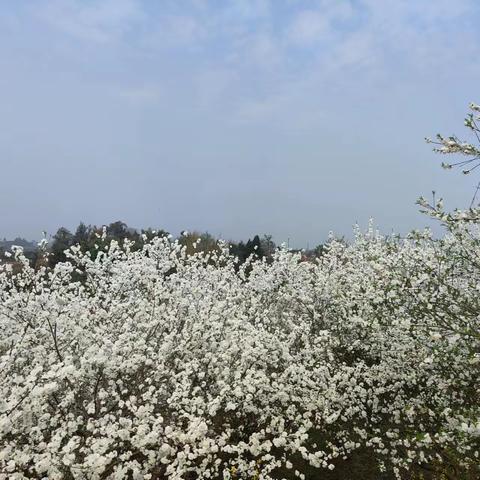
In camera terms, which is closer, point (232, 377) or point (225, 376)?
point (225, 376)

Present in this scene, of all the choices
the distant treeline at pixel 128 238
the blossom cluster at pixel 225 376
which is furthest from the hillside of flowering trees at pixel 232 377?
the distant treeline at pixel 128 238

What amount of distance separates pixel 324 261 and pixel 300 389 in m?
7.76

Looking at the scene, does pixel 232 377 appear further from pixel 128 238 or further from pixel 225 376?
pixel 128 238

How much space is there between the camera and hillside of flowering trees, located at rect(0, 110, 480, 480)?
5.90m

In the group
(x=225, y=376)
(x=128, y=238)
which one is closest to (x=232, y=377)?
(x=225, y=376)

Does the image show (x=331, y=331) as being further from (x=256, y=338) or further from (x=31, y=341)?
(x=31, y=341)

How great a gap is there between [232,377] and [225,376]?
55 cm

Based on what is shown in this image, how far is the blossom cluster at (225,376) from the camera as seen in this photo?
19.3 ft

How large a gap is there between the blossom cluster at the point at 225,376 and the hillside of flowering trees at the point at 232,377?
0.04 metres

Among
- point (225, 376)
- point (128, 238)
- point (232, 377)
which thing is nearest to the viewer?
point (225, 376)

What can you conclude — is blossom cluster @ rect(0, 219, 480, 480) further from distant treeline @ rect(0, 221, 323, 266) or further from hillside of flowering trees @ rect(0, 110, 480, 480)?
distant treeline @ rect(0, 221, 323, 266)

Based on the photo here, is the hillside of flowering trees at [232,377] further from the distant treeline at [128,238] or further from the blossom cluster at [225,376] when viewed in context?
the distant treeline at [128,238]

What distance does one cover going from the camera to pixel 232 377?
8.46 m

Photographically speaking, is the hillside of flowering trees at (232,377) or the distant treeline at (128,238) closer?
the hillside of flowering trees at (232,377)
